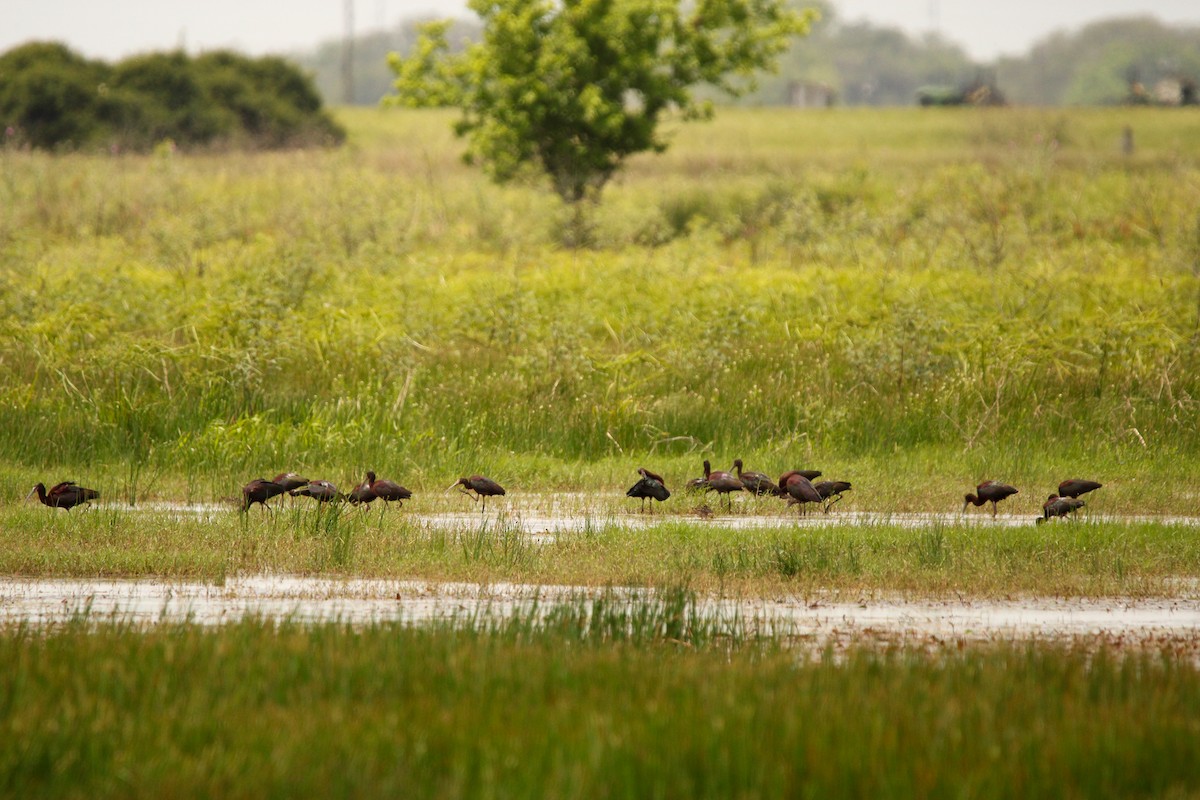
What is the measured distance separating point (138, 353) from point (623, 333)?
6.87m

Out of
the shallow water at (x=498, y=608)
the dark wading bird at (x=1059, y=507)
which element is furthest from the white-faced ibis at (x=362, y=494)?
the dark wading bird at (x=1059, y=507)

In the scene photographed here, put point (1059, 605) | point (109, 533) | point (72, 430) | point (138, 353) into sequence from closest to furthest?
point (1059, 605), point (109, 533), point (72, 430), point (138, 353)

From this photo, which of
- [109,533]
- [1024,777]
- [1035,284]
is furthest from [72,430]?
[1035,284]

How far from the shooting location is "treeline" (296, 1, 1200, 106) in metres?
155

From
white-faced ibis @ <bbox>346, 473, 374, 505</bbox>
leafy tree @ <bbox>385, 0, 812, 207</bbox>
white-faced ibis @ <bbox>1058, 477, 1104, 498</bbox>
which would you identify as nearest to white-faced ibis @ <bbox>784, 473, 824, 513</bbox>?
white-faced ibis @ <bbox>1058, 477, 1104, 498</bbox>

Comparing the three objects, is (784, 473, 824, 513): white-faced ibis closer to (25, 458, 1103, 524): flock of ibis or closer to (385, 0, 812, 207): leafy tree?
(25, 458, 1103, 524): flock of ibis

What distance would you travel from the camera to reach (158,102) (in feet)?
171

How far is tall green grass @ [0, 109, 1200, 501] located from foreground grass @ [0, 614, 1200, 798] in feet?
20.4

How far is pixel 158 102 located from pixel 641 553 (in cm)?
4767

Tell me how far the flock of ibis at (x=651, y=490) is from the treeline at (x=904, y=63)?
463 ft

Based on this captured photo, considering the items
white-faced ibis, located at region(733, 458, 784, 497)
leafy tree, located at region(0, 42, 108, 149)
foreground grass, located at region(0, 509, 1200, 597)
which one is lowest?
foreground grass, located at region(0, 509, 1200, 597)

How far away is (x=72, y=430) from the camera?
1445 centimetres

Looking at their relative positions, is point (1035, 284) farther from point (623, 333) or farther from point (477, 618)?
point (477, 618)

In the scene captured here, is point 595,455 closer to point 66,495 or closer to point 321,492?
point 321,492
